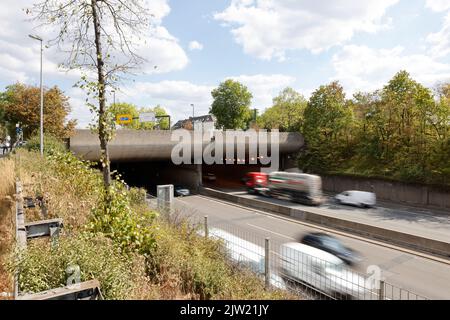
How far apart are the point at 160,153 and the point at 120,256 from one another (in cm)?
3064

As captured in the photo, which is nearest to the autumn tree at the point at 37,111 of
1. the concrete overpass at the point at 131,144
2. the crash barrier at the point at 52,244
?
the concrete overpass at the point at 131,144

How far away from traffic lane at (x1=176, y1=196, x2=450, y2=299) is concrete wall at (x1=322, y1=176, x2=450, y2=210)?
16383 millimetres

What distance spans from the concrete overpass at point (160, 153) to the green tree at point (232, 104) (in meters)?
19.9

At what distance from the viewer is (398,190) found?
32375 mm

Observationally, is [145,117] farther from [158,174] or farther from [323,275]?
[323,275]

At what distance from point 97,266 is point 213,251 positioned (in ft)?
14.5

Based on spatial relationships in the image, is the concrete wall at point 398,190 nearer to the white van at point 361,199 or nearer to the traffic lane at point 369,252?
the white van at point 361,199

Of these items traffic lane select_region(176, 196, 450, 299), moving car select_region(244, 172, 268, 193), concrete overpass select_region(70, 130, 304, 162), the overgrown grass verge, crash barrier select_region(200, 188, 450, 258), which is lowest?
traffic lane select_region(176, 196, 450, 299)

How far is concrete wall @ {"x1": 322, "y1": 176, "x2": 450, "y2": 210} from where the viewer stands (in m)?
29.1

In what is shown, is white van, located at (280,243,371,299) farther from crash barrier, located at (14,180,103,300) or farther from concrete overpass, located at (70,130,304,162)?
concrete overpass, located at (70,130,304,162)

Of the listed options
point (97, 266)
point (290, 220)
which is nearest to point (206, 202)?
point (290, 220)

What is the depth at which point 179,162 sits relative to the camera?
41.4 meters

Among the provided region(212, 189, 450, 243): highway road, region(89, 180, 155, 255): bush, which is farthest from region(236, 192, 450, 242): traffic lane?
region(89, 180, 155, 255): bush
